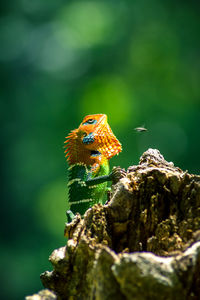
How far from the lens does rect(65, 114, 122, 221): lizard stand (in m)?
3.95

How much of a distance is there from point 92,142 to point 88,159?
7.4 inches

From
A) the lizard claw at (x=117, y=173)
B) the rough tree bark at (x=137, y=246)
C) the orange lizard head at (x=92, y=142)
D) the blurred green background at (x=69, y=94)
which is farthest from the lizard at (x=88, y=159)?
the blurred green background at (x=69, y=94)

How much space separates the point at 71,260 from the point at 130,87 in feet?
29.6

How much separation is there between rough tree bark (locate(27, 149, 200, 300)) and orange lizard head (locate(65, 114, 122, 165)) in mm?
1430

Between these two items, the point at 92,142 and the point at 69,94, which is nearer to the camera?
the point at 92,142

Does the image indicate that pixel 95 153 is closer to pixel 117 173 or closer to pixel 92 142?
pixel 92 142

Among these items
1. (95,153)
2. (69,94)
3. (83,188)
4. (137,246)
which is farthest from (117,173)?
(69,94)

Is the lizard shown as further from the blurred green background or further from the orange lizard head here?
the blurred green background

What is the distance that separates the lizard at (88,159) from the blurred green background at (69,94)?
559cm

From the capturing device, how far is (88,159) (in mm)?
4137

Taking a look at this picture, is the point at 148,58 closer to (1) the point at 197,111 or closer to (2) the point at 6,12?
(1) the point at 197,111

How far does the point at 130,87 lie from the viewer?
1087 centimetres

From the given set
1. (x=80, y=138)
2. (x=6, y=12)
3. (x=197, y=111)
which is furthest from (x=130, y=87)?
(x=80, y=138)

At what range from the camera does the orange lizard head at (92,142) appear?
13.4ft
